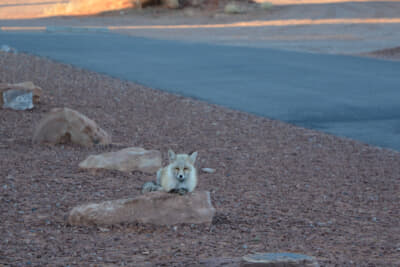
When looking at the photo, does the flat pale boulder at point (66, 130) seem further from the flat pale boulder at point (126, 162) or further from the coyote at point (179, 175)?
the coyote at point (179, 175)

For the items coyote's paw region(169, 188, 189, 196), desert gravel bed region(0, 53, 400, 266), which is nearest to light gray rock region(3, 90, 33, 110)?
desert gravel bed region(0, 53, 400, 266)

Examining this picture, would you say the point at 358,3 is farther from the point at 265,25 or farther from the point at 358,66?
the point at 358,66

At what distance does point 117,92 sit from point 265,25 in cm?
2489

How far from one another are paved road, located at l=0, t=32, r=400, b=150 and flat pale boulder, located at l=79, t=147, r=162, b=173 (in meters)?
4.41

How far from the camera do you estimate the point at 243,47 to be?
26.9m

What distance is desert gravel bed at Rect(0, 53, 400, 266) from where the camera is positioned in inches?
227

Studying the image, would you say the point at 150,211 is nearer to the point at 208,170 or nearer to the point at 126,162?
the point at 126,162

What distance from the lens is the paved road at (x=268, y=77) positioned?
13547 mm

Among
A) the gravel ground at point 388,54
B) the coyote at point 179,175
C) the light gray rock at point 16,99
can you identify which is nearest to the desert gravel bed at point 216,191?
the light gray rock at point 16,99

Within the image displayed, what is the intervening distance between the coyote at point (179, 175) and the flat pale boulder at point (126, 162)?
189 centimetres

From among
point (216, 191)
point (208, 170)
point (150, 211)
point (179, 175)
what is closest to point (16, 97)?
point (208, 170)

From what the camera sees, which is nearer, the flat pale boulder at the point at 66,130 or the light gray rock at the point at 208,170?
the light gray rock at the point at 208,170

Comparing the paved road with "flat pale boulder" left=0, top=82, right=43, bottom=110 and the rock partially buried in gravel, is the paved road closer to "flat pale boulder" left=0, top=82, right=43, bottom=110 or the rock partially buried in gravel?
"flat pale boulder" left=0, top=82, right=43, bottom=110

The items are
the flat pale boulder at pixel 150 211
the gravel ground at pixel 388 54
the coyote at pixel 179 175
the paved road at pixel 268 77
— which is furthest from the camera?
the gravel ground at pixel 388 54
